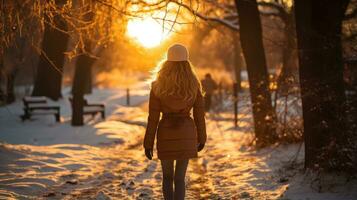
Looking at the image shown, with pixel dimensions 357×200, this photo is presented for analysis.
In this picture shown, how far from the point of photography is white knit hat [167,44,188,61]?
5.78 meters

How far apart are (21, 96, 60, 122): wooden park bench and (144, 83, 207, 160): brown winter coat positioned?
13809mm

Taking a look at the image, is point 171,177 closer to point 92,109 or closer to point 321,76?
point 321,76

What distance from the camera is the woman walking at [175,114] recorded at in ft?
18.8

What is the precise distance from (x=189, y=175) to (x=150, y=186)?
3.78ft

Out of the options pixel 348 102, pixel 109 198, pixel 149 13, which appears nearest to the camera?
pixel 348 102

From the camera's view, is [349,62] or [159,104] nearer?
[159,104]

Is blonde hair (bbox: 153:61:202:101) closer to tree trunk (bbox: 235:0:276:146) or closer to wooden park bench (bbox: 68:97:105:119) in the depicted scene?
tree trunk (bbox: 235:0:276:146)

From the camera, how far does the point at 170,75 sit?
18.9ft

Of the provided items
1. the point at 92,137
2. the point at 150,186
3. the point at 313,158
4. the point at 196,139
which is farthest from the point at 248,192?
the point at 92,137

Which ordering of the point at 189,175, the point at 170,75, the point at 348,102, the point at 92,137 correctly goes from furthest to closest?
the point at 92,137
the point at 189,175
the point at 348,102
the point at 170,75

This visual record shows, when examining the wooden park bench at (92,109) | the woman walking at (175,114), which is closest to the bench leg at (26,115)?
the wooden park bench at (92,109)

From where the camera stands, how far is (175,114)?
19.2ft

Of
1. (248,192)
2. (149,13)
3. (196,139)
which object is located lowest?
(248,192)

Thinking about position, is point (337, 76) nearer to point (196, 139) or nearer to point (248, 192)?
point (248, 192)
